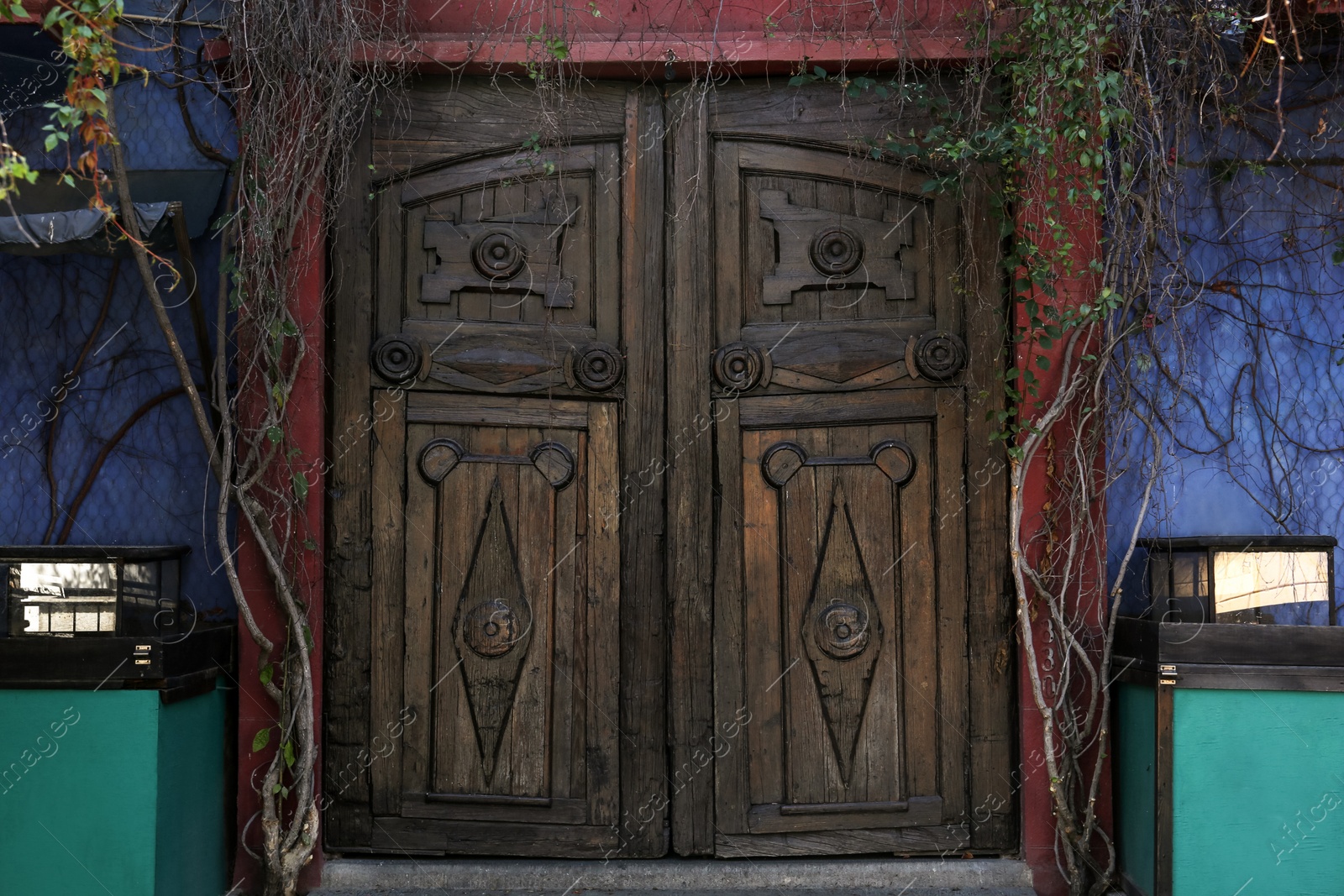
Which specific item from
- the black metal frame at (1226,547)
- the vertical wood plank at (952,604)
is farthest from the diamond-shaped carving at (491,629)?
the black metal frame at (1226,547)

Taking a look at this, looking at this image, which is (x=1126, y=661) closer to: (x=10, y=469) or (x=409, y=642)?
(x=409, y=642)

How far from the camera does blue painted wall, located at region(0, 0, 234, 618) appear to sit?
11.7 ft

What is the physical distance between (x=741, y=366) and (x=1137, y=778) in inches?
69.4

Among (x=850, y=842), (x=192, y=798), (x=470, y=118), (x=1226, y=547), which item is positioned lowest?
(x=850, y=842)

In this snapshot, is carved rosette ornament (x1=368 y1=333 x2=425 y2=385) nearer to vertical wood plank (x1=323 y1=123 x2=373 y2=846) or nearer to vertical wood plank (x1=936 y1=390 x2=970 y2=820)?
vertical wood plank (x1=323 y1=123 x2=373 y2=846)

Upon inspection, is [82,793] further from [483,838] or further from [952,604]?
[952,604]

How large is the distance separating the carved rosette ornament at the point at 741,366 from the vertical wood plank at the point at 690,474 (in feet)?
0.17

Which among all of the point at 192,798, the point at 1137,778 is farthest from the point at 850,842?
the point at 192,798

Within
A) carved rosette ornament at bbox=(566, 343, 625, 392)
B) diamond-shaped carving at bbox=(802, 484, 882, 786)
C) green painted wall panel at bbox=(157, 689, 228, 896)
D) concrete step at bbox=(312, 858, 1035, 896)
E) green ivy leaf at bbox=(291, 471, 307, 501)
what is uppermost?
carved rosette ornament at bbox=(566, 343, 625, 392)

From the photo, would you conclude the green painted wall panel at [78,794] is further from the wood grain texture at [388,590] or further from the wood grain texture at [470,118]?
the wood grain texture at [470,118]

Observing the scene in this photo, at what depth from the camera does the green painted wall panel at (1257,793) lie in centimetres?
302

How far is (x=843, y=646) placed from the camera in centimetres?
351

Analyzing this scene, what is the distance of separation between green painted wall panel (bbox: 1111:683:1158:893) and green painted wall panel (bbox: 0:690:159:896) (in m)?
2.87

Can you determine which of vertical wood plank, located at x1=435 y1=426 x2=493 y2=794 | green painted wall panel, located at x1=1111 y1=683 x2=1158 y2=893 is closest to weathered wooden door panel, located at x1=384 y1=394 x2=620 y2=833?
vertical wood plank, located at x1=435 y1=426 x2=493 y2=794
